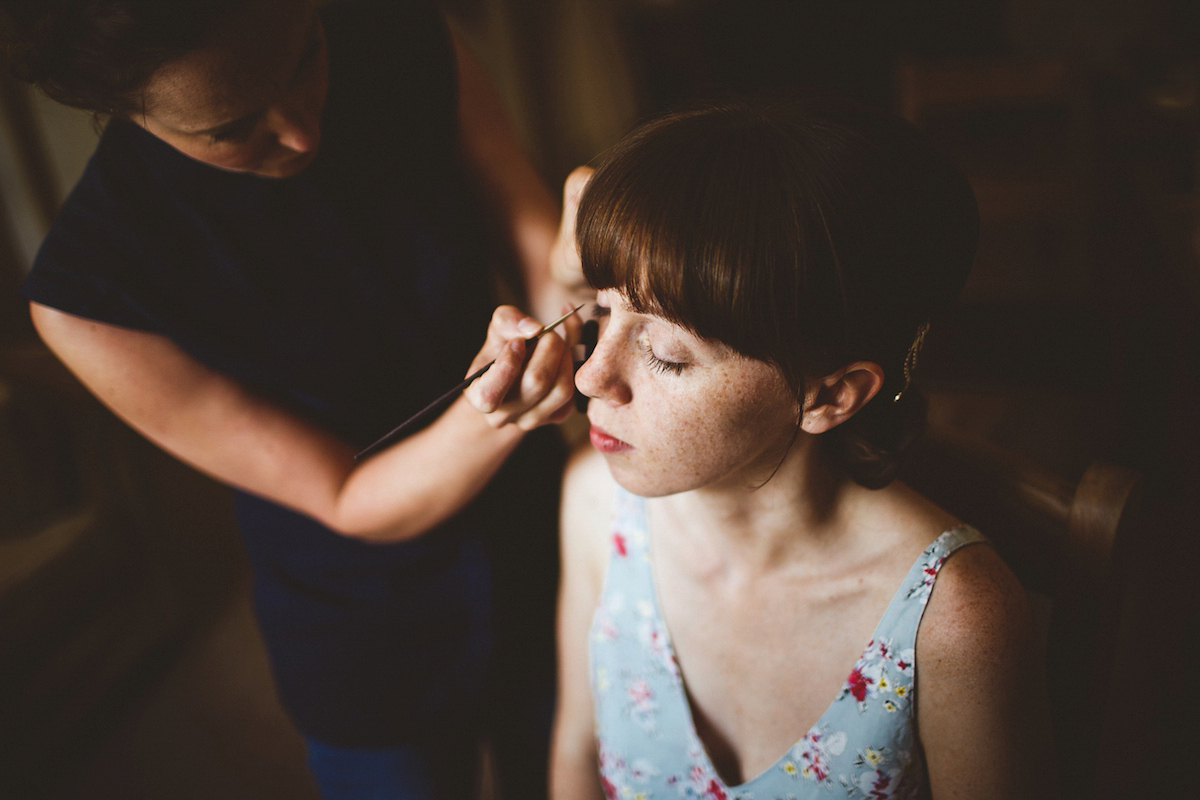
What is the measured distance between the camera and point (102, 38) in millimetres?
684

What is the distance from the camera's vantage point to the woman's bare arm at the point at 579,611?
1.14m

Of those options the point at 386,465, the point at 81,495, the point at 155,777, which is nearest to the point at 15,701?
the point at 155,777

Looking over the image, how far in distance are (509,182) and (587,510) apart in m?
0.54

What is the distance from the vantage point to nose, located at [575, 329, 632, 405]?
82cm

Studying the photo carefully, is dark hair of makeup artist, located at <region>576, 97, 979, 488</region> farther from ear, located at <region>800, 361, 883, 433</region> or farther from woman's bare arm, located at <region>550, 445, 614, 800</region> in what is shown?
woman's bare arm, located at <region>550, 445, 614, 800</region>

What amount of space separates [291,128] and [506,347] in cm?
36

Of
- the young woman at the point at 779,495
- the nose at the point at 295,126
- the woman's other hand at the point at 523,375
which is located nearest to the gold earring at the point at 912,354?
the young woman at the point at 779,495

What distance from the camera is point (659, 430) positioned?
838mm

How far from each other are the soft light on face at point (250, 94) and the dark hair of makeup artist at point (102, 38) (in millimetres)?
16

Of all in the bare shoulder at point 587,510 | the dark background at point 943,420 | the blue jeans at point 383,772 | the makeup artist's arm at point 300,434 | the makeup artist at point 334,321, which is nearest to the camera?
the makeup artist at point 334,321

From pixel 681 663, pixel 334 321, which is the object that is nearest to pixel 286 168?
pixel 334 321

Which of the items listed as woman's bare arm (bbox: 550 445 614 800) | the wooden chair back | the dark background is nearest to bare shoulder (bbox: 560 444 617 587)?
woman's bare arm (bbox: 550 445 614 800)

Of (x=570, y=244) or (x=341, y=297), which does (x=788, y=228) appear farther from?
(x=341, y=297)

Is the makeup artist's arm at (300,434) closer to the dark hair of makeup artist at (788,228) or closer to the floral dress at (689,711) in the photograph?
the dark hair of makeup artist at (788,228)
